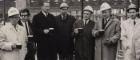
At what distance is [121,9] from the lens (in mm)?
14414

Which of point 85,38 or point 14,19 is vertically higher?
point 14,19

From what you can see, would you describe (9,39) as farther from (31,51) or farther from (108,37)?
(108,37)

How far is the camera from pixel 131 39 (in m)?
10.0

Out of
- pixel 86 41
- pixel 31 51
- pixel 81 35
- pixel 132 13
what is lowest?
pixel 31 51

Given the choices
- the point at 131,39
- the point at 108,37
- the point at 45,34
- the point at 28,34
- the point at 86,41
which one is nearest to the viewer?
the point at 131,39

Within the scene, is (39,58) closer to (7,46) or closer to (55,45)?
(55,45)

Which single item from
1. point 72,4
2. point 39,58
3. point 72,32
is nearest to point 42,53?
point 39,58

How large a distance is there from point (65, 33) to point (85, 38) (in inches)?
23.8

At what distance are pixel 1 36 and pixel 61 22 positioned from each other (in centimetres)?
227

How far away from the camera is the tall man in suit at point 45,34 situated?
11.8 metres

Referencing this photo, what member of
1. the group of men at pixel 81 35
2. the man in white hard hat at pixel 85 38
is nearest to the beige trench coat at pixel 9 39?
the group of men at pixel 81 35

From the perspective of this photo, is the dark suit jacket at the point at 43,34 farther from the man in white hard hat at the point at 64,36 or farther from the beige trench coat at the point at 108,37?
the beige trench coat at the point at 108,37

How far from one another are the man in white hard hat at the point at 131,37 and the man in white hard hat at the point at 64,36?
6.21 ft

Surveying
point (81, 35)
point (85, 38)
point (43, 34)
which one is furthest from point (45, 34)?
point (85, 38)
